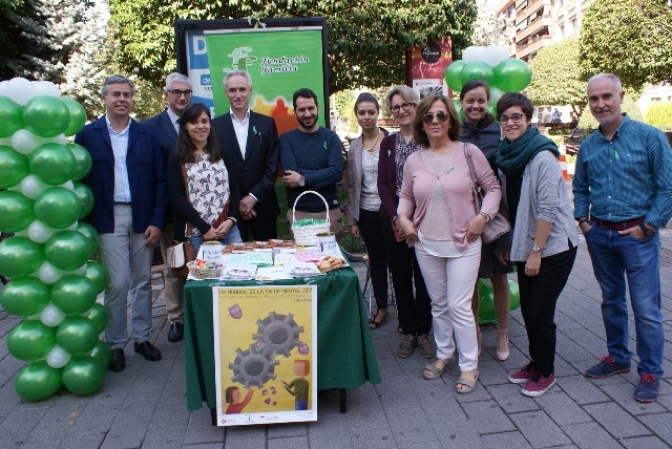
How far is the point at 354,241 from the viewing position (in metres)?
7.21

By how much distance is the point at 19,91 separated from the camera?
3154mm

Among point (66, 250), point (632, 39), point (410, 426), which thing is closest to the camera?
point (410, 426)

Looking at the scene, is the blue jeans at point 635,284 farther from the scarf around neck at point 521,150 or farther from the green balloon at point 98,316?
the green balloon at point 98,316

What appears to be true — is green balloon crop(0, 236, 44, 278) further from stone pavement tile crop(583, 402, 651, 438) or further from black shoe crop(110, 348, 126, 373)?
stone pavement tile crop(583, 402, 651, 438)

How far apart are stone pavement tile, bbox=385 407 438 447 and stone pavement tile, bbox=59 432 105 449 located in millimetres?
1601

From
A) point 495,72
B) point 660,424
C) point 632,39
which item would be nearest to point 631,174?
point 660,424

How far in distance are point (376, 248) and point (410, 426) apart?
1.60 metres

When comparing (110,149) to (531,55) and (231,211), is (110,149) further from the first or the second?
(531,55)

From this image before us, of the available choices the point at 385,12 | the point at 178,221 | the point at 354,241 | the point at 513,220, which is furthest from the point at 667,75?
the point at 178,221

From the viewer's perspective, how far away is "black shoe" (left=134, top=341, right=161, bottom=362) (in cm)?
399

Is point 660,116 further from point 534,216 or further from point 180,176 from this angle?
point 180,176

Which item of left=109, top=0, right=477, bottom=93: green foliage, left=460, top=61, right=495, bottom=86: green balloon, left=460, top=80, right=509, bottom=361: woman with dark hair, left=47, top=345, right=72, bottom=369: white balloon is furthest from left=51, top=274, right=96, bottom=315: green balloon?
left=109, top=0, right=477, bottom=93: green foliage

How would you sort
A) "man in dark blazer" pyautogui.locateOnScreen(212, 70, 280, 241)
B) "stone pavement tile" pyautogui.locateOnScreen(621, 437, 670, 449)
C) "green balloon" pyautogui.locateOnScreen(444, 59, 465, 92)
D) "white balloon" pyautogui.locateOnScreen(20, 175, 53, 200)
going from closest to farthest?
1. "stone pavement tile" pyautogui.locateOnScreen(621, 437, 670, 449)
2. "white balloon" pyautogui.locateOnScreen(20, 175, 53, 200)
3. "man in dark blazer" pyautogui.locateOnScreen(212, 70, 280, 241)
4. "green balloon" pyautogui.locateOnScreen(444, 59, 465, 92)

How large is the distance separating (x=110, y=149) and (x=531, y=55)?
73829 millimetres
